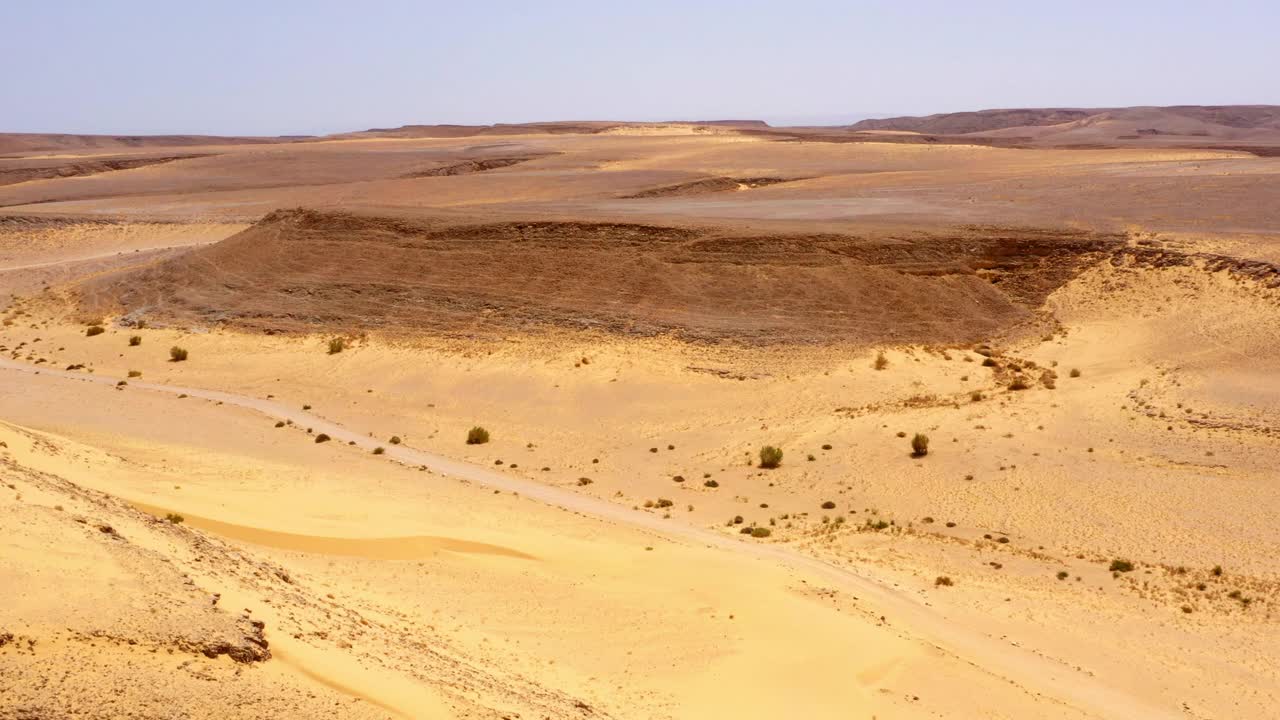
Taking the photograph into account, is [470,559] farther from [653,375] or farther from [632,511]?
[653,375]

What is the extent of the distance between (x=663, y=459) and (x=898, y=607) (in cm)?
872

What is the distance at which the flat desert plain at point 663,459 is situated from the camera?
32.2ft

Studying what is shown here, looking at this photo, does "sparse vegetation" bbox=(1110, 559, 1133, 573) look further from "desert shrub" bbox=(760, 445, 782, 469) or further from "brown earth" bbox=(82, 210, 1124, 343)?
"brown earth" bbox=(82, 210, 1124, 343)

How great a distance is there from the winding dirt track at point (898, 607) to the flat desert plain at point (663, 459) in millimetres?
76

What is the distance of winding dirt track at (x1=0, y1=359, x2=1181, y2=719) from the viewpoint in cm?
1225

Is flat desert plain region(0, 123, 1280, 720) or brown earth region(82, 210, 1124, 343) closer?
flat desert plain region(0, 123, 1280, 720)

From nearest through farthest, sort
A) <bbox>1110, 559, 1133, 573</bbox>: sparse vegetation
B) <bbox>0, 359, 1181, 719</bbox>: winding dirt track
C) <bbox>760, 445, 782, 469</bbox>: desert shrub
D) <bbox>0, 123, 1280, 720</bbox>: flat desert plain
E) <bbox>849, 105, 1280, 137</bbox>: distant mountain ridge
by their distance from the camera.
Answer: <bbox>0, 123, 1280, 720</bbox>: flat desert plain → <bbox>0, 359, 1181, 719</bbox>: winding dirt track → <bbox>1110, 559, 1133, 573</bbox>: sparse vegetation → <bbox>760, 445, 782, 469</bbox>: desert shrub → <bbox>849, 105, 1280, 137</bbox>: distant mountain ridge

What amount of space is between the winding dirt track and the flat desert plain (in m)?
0.08

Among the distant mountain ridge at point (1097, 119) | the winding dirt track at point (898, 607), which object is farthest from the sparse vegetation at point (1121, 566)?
the distant mountain ridge at point (1097, 119)

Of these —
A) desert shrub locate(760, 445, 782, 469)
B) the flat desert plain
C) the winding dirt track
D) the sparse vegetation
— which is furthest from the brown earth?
the sparse vegetation

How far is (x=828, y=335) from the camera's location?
28125mm

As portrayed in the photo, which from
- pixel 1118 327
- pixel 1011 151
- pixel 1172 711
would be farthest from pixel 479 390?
pixel 1011 151

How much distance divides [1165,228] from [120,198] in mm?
50867

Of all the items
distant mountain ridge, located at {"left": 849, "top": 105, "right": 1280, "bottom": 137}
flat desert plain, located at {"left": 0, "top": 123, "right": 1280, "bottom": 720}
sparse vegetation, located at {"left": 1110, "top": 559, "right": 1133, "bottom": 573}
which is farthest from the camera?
distant mountain ridge, located at {"left": 849, "top": 105, "right": 1280, "bottom": 137}
